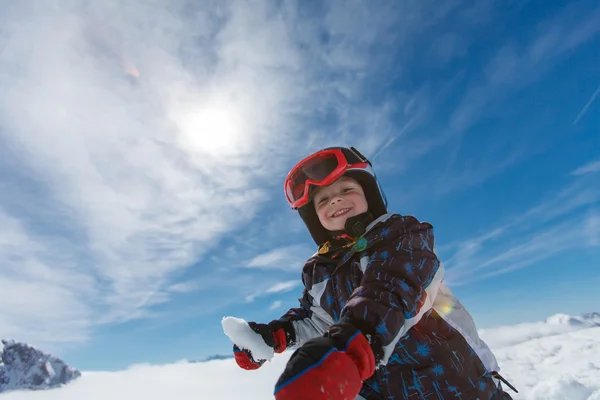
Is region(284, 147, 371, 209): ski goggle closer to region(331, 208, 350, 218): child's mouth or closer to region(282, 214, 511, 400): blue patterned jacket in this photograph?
region(331, 208, 350, 218): child's mouth

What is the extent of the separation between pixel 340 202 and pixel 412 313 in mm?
1740

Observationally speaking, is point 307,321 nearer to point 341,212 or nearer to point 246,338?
point 246,338

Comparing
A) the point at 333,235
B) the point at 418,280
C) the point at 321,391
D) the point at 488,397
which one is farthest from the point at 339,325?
the point at 333,235

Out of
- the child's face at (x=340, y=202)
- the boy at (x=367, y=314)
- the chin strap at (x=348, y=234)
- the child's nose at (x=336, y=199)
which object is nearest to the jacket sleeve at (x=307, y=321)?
the boy at (x=367, y=314)

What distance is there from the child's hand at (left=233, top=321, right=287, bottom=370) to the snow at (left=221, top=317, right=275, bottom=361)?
4 cm

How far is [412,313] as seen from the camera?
194cm

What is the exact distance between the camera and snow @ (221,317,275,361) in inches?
125

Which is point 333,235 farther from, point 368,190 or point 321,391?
point 321,391

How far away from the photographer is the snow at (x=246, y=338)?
3.18 meters

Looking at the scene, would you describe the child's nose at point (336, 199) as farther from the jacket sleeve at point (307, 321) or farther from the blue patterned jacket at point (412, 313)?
the jacket sleeve at point (307, 321)

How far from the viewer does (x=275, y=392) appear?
128cm

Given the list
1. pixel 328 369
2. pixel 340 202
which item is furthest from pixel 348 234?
pixel 328 369

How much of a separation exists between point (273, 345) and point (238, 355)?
374 millimetres

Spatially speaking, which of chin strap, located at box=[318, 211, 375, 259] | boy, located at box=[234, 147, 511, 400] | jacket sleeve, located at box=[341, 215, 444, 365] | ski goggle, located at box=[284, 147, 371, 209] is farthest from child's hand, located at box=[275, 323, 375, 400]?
ski goggle, located at box=[284, 147, 371, 209]
